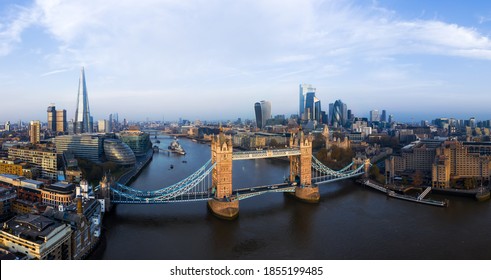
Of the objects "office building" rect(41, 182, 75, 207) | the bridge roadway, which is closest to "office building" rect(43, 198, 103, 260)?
"office building" rect(41, 182, 75, 207)

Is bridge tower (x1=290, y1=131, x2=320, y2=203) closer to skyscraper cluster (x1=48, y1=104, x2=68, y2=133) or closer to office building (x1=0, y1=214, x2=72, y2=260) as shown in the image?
office building (x1=0, y1=214, x2=72, y2=260)

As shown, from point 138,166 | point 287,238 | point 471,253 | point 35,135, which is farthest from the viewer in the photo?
point 35,135

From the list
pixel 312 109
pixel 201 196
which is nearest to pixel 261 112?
pixel 312 109

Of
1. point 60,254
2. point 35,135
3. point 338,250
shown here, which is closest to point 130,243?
point 60,254

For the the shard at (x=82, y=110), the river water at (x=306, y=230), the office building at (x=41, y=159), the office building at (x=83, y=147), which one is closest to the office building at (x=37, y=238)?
the river water at (x=306, y=230)

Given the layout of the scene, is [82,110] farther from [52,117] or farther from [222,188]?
[222,188]

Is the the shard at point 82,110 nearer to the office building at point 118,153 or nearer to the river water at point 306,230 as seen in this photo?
the office building at point 118,153

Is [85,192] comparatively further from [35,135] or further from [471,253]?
[35,135]
